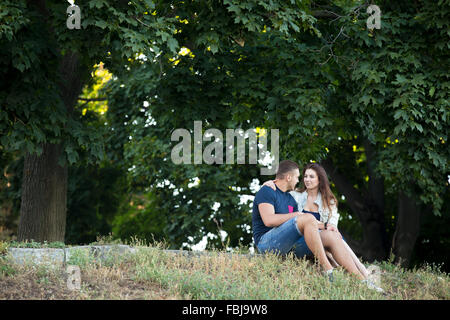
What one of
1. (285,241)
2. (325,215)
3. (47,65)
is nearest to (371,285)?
(325,215)

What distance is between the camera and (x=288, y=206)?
760cm

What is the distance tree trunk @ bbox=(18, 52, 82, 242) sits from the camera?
1066 cm

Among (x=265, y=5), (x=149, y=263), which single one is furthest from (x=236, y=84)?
(x=149, y=263)

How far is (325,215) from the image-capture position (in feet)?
24.2

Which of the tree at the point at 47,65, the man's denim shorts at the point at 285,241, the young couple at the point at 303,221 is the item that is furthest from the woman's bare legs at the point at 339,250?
the tree at the point at 47,65

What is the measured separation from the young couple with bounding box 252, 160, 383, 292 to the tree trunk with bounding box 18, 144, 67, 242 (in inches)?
186

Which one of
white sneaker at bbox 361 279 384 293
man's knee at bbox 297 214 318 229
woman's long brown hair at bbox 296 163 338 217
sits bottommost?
white sneaker at bbox 361 279 384 293

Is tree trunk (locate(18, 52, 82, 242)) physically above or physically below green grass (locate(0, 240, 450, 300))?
above

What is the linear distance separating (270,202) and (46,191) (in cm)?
518

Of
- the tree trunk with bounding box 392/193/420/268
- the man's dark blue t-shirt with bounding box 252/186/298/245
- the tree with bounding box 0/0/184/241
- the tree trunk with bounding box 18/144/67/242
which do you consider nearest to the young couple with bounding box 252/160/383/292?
the man's dark blue t-shirt with bounding box 252/186/298/245

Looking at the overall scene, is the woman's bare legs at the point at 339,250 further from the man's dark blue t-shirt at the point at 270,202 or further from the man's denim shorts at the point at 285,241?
the man's dark blue t-shirt at the point at 270,202

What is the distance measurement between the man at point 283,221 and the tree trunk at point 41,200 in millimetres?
4706

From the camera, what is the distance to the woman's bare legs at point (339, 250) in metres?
6.93

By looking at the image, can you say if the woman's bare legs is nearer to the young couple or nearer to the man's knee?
the young couple
